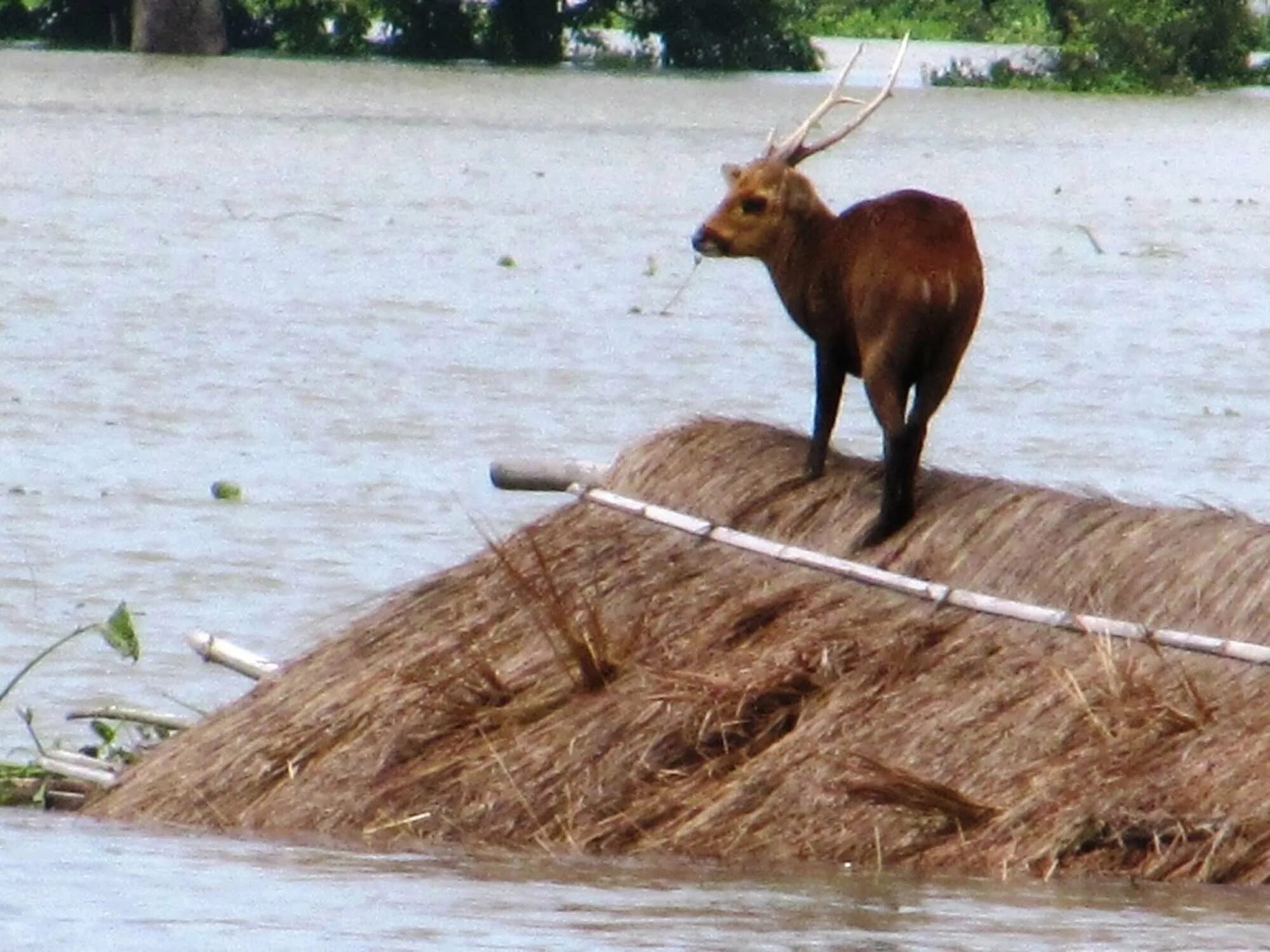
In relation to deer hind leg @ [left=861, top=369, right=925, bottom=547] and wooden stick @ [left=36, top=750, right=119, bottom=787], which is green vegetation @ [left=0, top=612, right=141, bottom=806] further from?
deer hind leg @ [left=861, top=369, right=925, bottom=547]

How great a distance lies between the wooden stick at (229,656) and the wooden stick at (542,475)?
741 mm

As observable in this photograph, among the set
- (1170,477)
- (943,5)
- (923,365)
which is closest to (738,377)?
(1170,477)

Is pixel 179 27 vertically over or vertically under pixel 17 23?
over

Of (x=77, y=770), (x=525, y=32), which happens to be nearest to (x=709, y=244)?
(x=77, y=770)

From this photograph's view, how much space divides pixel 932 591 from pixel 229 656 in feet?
7.40

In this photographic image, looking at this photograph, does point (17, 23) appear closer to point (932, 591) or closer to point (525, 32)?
point (525, 32)

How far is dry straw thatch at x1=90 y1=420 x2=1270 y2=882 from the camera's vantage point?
7141mm

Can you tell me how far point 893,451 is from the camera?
313 inches

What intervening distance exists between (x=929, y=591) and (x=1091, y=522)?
0.38 m

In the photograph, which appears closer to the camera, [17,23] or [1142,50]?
[1142,50]

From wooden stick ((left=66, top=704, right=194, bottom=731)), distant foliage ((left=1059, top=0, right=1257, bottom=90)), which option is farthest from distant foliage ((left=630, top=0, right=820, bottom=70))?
wooden stick ((left=66, top=704, right=194, bottom=731))

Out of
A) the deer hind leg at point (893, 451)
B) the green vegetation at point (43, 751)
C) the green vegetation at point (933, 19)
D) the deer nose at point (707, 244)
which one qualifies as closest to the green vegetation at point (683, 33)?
the green vegetation at point (933, 19)

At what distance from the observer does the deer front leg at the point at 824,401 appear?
8383 millimetres

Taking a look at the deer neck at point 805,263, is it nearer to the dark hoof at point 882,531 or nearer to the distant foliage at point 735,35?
the dark hoof at point 882,531
